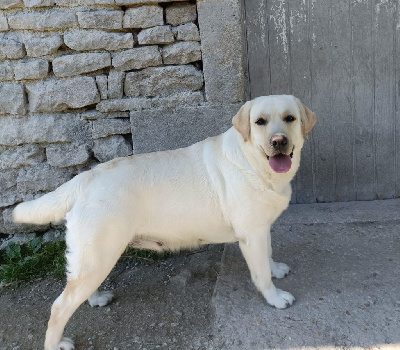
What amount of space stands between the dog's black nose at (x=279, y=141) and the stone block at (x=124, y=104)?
143 cm

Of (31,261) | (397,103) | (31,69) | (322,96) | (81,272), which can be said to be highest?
(31,69)

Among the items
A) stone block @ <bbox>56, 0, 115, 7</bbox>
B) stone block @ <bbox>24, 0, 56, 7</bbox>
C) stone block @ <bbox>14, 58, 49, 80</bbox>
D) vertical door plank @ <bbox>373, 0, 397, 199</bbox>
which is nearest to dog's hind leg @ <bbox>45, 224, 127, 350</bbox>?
stone block @ <bbox>14, 58, 49, 80</bbox>

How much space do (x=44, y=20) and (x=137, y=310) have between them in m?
2.35

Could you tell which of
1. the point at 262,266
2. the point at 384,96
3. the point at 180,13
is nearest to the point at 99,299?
the point at 262,266

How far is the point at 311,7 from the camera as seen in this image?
145 inches

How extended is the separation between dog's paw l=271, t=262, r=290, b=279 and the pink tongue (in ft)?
2.86

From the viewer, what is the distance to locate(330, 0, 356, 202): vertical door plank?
12.2 feet

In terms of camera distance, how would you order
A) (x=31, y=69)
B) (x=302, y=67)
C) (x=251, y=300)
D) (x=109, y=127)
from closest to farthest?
(x=251, y=300)
(x=31, y=69)
(x=109, y=127)
(x=302, y=67)

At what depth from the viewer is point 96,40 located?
11.2 ft

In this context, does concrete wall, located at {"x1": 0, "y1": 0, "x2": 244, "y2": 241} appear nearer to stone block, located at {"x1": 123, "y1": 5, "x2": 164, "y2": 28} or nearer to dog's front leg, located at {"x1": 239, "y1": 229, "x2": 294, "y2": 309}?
stone block, located at {"x1": 123, "y1": 5, "x2": 164, "y2": 28}

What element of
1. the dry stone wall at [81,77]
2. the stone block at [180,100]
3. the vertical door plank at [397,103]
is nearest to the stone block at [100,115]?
the dry stone wall at [81,77]

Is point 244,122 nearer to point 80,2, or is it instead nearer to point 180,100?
point 180,100

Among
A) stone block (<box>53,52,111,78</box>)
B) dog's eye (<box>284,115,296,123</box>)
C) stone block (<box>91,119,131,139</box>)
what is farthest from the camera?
stone block (<box>91,119,131,139</box>)

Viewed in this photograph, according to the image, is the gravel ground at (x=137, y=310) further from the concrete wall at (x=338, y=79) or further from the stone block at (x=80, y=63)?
the stone block at (x=80, y=63)
